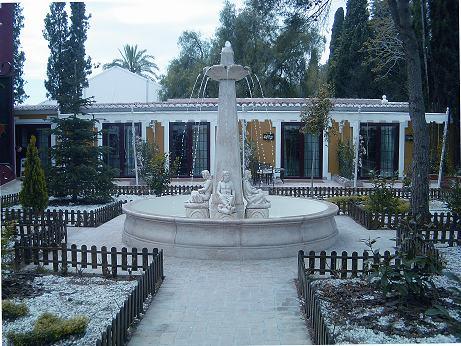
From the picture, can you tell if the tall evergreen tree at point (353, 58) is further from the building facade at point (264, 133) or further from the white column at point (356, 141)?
the white column at point (356, 141)

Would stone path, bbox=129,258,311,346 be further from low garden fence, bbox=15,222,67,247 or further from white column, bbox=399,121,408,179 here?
white column, bbox=399,121,408,179

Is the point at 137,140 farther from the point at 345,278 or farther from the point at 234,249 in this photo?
the point at 345,278

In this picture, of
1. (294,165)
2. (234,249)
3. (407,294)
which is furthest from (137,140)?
(407,294)

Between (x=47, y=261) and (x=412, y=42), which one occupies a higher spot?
(x=412, y=42)

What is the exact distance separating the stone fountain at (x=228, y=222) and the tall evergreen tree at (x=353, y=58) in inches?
806

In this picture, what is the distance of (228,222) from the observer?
877cm

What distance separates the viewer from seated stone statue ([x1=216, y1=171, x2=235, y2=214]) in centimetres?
966

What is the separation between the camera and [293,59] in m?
32.3

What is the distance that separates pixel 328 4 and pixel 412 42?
2058 millimetres

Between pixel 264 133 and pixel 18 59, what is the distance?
43.9 feet

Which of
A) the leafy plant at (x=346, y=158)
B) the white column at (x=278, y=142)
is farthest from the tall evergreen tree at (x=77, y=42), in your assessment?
the leafy plant at (x=346, y=158)

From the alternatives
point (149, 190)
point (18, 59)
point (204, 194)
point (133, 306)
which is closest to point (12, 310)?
point (133, 306)

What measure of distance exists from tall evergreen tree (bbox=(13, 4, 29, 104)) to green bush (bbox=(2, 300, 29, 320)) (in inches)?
729

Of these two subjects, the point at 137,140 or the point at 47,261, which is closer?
the point at 47,261
